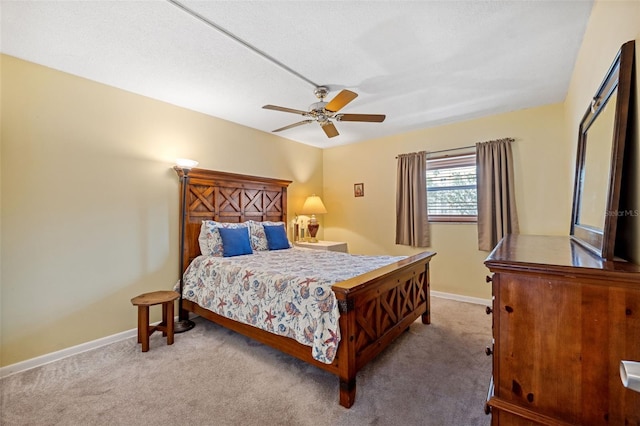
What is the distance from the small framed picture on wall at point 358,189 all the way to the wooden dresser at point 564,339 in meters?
4.01

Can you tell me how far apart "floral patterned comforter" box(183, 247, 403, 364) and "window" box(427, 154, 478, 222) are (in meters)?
1.79

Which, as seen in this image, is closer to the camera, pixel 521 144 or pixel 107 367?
pixel 107 367

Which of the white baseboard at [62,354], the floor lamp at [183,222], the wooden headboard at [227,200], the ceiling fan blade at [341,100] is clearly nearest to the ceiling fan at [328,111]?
the ceiling fan blade at [341,100]

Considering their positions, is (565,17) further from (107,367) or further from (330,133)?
(107,367)

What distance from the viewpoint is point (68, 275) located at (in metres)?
2.68

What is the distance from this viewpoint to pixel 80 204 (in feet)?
9.04

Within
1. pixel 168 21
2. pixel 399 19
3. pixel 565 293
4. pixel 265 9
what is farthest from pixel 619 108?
pixel 168 21

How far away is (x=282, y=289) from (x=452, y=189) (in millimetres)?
3228

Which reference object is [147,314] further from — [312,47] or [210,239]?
[312,47]

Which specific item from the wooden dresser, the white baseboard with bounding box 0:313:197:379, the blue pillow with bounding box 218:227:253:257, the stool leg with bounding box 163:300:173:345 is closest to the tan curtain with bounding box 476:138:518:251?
the wooden dresser

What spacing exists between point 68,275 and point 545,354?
3694 millimetres

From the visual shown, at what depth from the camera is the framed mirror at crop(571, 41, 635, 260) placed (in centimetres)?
124

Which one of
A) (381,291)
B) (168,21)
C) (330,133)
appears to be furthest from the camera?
(330,133)

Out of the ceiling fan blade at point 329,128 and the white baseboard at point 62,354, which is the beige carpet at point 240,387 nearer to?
the white baseboard at point 62,354
